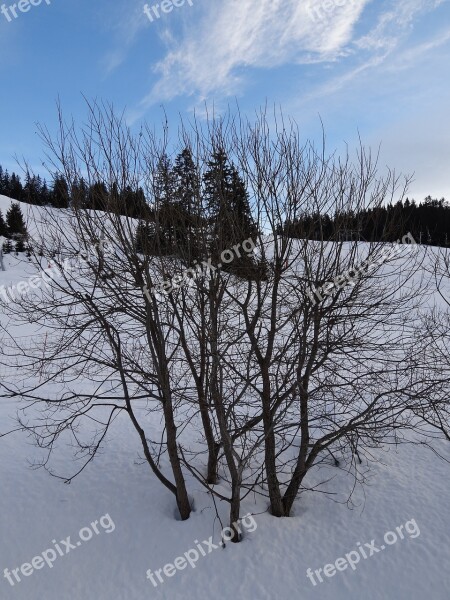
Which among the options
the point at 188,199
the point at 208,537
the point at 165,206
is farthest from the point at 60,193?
the point at 208,537

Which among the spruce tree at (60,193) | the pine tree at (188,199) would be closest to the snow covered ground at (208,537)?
the pine tree at (188,199)

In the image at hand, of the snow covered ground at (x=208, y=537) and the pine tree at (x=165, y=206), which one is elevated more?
the pine tree at (x=165, y=206)

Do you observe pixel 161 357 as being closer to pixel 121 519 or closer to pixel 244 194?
pixel 244 194

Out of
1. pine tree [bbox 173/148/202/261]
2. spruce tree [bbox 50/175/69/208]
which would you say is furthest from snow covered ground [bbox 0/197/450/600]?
spruce tree [bbox 50/175/69/208]

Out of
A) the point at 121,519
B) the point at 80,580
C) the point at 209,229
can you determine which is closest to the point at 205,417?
the point at 121,519

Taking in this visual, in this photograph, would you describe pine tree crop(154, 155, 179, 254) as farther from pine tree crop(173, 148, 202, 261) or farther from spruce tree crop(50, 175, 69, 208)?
spruce tree crop(50, 175, 69, 208)

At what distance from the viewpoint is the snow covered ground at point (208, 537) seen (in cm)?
557

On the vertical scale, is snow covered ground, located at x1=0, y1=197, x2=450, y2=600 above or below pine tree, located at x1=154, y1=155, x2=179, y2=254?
below

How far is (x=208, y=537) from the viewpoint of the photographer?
20.5 feet

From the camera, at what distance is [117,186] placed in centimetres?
548

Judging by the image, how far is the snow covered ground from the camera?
5570 millimetres

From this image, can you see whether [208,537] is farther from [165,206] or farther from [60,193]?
[60,193]

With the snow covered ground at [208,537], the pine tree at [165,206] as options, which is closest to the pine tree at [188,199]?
the pine tree at [165,206]

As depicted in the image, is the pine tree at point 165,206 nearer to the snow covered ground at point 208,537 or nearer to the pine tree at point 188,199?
the pine tree at point 188,199
